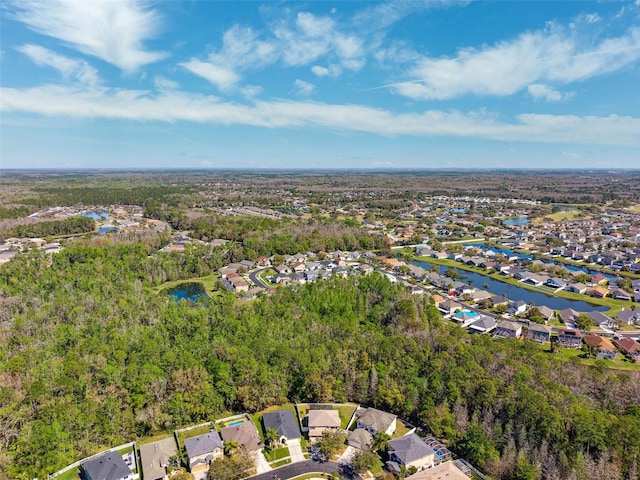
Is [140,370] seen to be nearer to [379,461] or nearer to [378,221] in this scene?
[379,461]

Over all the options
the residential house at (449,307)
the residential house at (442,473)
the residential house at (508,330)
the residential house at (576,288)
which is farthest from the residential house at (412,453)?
the residential house at (576,288)

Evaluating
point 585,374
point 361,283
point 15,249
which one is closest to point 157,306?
point 361,283

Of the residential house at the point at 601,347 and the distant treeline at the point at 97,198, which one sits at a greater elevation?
the distant treeline at the point at 97,198

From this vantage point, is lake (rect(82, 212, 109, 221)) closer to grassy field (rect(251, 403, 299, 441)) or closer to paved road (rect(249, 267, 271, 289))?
paved road (rect(249, 267, 271, 289))

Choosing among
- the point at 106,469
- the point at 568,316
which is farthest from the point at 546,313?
the point at 106,469

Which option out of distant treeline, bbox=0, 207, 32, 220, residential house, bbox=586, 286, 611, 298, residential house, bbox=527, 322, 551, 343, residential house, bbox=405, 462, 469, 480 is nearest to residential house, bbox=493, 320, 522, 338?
residential house, bbox=527, 322, 551, 343

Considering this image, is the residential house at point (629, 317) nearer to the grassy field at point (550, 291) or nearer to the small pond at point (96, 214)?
the grassy field at point (550, 291)

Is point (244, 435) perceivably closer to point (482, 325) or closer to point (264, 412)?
point (264, 412)
